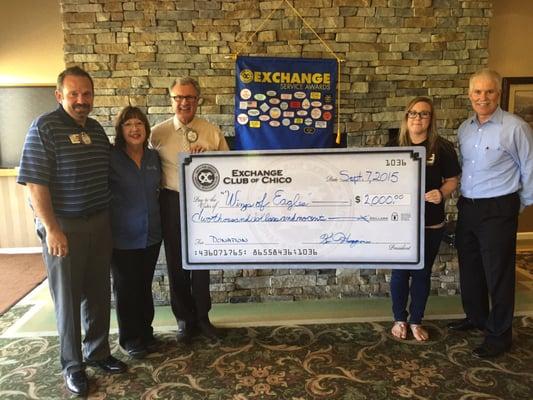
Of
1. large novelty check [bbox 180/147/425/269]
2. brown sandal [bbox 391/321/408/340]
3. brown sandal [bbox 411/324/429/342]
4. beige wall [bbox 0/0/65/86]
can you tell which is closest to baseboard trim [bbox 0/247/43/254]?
beige wall [bbox 0/0/65/86]

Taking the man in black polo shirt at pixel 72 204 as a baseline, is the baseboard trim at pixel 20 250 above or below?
below

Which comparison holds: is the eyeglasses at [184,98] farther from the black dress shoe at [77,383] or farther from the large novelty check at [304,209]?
→ the black dress shoe at [77,383]

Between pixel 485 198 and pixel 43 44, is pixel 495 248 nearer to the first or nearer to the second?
pixel 485 198

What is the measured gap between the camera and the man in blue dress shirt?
2.36 m

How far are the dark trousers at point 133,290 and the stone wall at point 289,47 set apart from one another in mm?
1155

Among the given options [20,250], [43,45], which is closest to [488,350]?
[20,250]

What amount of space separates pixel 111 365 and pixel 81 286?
1.61ft

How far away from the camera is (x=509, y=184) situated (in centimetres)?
239

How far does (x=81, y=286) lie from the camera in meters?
2.24

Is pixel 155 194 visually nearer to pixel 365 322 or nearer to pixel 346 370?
pixel 346 370

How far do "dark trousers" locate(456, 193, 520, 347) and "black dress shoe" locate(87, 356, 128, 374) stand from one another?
205 centimetres

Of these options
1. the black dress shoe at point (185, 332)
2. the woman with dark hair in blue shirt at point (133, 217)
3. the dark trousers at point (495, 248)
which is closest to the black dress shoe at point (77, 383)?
the woman with dark hair in blue shirt at point (133, 217)

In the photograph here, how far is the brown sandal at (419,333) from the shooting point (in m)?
2.65

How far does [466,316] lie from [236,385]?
1.57 m
